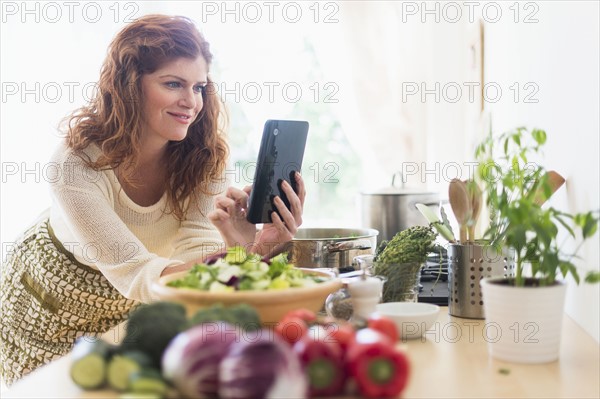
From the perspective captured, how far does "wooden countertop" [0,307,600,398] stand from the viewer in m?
0.92

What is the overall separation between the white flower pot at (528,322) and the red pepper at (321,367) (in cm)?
37

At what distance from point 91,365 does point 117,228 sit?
89 centimetres

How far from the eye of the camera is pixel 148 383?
75cm

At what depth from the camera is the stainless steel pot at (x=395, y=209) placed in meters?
2.29

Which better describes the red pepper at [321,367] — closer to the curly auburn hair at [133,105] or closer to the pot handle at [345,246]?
the pot handle at [345,246]

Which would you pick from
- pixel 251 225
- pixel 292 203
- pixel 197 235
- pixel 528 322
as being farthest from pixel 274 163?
pixel 528 322

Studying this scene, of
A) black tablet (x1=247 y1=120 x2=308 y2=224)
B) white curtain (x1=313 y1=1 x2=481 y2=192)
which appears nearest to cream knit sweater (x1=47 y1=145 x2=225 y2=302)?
black tablet (x1=247 y1=120 x2=308 y2=224)

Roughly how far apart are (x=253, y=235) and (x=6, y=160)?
1551 millimetres

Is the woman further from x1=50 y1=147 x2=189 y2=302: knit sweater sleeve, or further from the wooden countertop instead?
the wooden countertop

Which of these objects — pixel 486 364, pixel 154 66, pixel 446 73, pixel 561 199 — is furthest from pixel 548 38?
pixel 446 73

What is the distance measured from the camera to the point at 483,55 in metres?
2.58

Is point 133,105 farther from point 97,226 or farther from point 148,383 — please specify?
point 148,383

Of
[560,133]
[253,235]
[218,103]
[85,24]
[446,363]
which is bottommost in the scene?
[446,363]

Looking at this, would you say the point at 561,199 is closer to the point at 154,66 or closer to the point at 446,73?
the point at 154,66
